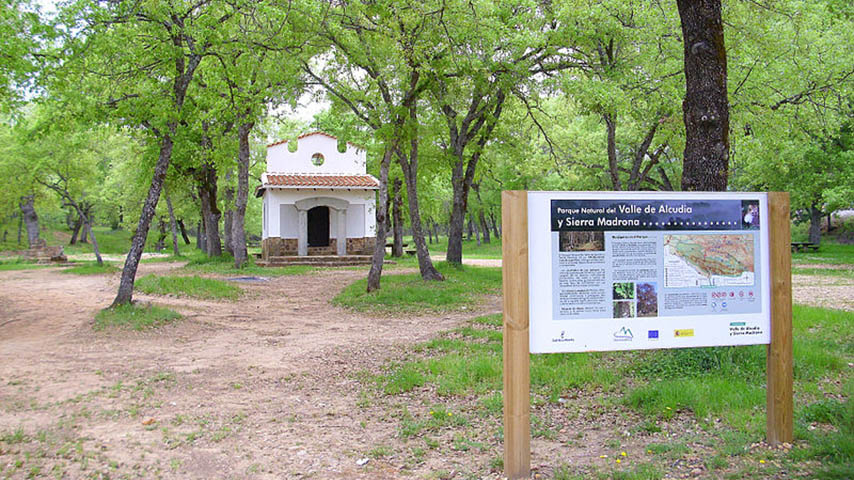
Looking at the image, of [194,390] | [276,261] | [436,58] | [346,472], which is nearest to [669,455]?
[346,472]

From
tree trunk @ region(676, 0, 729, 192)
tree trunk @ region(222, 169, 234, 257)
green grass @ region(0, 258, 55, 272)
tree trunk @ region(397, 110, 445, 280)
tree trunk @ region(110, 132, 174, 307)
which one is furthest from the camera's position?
tree trunk @ region(222, 169, 234, 257)

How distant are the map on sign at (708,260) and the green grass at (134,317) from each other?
8.80 meters

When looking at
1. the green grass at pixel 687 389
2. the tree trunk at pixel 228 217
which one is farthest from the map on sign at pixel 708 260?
the tree trunk at pixel 228 217

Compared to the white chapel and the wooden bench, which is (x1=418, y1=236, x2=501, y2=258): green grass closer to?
the white chapel

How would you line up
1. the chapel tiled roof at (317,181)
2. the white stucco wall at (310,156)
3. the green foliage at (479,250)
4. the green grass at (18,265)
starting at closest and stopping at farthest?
1. the green grass at (18,265)
2. the chapel tiled roof at (317,181)
3. the white stucco wall at (310,156)
4. the green foliage at (479,250)

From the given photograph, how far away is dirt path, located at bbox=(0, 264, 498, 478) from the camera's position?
190 inches

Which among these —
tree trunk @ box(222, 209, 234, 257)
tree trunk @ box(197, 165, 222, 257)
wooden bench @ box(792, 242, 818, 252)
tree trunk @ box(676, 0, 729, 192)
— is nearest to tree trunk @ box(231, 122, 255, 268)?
tree trunk @ box(222, 209, 234, 257)

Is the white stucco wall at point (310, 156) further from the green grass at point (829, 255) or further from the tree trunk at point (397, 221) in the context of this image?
the green grass at point (829, 255)

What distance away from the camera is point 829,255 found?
1043 inches

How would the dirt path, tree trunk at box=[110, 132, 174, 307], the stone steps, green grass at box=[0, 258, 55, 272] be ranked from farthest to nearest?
the stone steps < green grass at box=[0, 258, 55, 272] < tree trunk at box=[110, 132, 174, 307] < the dirt path

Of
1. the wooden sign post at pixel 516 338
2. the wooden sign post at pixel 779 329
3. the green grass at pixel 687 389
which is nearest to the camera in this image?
the wooden sign post at pixel 516 338

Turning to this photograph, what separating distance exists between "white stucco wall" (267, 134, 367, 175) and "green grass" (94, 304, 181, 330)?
17.0 m

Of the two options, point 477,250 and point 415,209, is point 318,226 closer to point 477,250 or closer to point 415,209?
point 415,209

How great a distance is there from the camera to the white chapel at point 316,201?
26844 millimetres
